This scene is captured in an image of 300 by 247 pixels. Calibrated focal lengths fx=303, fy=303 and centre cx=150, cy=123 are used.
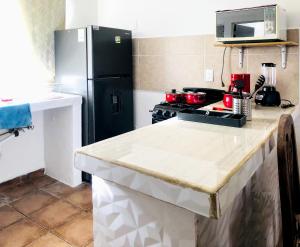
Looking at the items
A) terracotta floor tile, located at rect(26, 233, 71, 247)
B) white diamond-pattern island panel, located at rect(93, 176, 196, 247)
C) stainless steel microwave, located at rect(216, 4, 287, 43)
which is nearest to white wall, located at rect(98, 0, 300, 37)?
stainless steel microwave, located at rect(216, 4, 287, 43)

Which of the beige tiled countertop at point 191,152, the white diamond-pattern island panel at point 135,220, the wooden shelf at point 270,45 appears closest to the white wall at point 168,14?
the wooden shelf at point 270,45

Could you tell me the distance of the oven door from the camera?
85.3 inches

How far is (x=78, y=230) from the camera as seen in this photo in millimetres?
2260

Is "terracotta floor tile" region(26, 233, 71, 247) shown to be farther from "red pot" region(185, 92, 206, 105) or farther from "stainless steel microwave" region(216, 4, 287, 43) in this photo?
"stainless steel microwave" region(216, 4, 287, 43)

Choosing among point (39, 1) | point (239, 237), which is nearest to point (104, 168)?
point (239, 237)

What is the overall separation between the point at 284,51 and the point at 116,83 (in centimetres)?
160

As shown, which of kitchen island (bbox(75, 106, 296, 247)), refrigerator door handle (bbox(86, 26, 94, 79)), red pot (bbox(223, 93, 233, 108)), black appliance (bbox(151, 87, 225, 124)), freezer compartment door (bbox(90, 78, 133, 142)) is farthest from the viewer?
freezer compartment door (bbox(90, 78, 133, 142))

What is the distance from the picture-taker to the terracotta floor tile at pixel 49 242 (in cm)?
208

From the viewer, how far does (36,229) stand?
2273 millimetres

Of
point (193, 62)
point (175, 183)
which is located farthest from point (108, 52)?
point (175, 183)

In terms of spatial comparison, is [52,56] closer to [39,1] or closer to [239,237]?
Answer: [39,1]

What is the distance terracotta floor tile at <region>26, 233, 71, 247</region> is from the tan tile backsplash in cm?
180

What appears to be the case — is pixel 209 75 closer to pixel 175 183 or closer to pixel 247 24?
pixel 247 24

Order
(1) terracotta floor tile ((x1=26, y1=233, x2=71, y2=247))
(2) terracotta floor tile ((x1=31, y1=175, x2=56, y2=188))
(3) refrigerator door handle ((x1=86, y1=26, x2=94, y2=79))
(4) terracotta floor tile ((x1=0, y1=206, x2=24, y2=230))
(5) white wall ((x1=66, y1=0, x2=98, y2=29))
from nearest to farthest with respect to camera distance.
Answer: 1. (1) terracotta floor tile ((x1=26, y1=233, x2=71, y2=247))
2. (4) terracotta floor tile ((x1=0, y1=206, x2=24, y2=230))
3. (3) refrigerator door handle ((x1=86, y1=26, x2=94, y2=79))
4. (2) terracotta floor tile ((x1=31, y1=175, x2=56, y2=188))
5. (5) white wall ((x1=66, y1=0, x2=98, y2=29))
